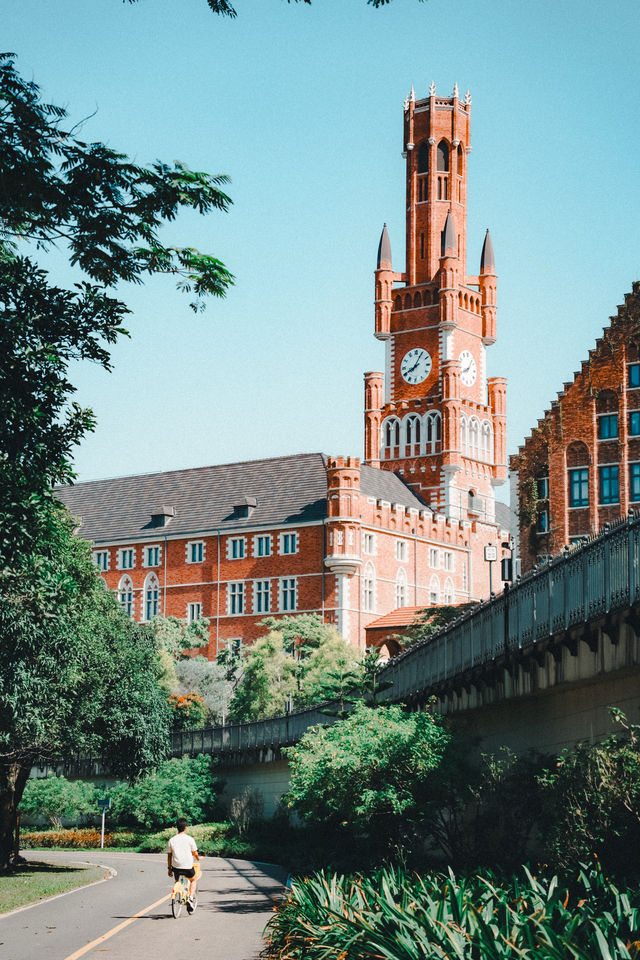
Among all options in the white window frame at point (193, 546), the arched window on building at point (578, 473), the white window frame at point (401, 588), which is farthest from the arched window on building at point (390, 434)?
the arched window on building at point (578, 473)

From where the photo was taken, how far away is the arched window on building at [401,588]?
8744cm

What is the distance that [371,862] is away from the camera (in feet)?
91.6

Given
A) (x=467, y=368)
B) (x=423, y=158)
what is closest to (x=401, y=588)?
(x=467, y=368)

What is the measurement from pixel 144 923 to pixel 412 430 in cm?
8249

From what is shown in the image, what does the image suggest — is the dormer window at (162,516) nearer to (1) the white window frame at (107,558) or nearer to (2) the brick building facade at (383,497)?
(2) the brick building facade at (383,497)

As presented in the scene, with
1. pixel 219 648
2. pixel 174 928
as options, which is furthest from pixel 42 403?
pixel 219 648

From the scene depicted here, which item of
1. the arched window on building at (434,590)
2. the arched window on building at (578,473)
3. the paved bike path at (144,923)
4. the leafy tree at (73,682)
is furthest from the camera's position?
the arched window on building at (434,590)

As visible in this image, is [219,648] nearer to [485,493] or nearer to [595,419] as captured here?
[485,493]

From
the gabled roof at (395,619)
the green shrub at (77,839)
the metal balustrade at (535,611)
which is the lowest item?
the green shrub at (77,839)

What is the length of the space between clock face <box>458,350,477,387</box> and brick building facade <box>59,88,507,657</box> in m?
0.13

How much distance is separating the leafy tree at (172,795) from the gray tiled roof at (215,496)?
3266cm

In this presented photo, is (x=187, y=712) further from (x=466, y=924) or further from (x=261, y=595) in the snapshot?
(x=466, y=924)

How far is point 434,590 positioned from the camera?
90.5 m

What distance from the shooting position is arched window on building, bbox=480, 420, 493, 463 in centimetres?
10250
